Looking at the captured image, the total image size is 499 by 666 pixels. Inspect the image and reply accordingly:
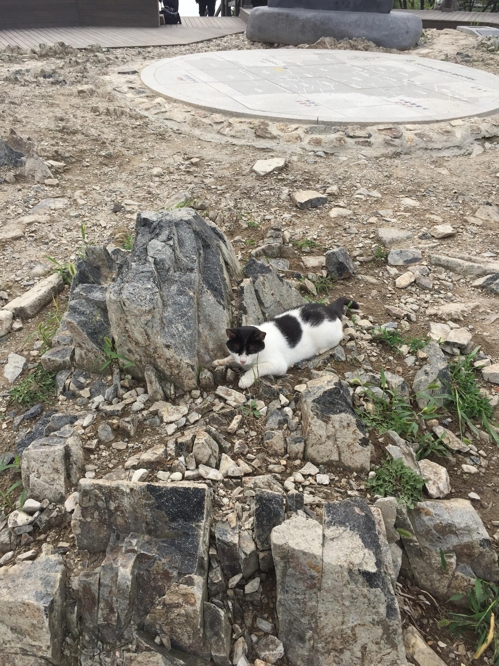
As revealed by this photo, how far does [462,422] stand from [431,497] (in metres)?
0.71

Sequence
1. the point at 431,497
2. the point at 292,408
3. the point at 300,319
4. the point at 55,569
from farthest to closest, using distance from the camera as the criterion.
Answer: the point at 300,319 → the point at 292,408 → the point at 431,497 → the point at 55,569

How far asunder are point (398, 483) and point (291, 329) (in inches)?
49.3

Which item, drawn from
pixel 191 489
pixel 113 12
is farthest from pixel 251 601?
pixel 113 12

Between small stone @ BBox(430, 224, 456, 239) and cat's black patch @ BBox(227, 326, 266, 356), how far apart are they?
296 centimetres

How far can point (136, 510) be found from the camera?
2459mm

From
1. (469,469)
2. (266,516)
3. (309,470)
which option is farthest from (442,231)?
(266,516)

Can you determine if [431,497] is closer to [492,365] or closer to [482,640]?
[482,640]

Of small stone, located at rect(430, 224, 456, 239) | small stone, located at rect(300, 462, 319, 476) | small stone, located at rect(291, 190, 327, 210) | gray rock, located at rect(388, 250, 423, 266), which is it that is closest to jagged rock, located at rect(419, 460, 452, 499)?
small stone, located at rect(300, 462, 319, 476)

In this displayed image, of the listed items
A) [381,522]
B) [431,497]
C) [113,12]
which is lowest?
[431,497]

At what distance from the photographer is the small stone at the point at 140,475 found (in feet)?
8.95

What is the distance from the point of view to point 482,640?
2.39 meters

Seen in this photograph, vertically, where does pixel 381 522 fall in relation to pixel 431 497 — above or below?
above

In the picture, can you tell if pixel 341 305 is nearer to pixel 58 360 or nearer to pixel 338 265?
pixel 338 265

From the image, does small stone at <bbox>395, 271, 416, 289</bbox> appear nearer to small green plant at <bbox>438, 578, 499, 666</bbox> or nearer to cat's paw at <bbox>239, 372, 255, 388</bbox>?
cat's paw at <bbox>239, 372, 255, 388</bbox>
